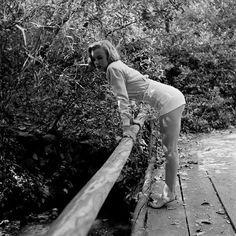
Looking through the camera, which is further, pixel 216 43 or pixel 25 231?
pixel 216 43

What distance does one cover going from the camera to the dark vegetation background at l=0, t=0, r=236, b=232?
4.34 meters

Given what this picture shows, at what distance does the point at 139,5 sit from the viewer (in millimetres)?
5477

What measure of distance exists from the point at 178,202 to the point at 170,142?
642 millimetres

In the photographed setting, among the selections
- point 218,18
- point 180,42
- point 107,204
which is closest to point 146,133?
point 107,204

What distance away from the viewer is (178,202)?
3631mm

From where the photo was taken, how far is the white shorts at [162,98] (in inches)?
132

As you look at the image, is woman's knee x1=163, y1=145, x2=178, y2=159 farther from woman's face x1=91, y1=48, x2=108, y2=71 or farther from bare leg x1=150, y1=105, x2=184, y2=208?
woman's face x1=91, y1=48, x2=108, y2=71

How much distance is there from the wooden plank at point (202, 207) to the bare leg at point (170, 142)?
0.23m

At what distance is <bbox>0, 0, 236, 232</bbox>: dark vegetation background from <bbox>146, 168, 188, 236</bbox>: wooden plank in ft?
5.89

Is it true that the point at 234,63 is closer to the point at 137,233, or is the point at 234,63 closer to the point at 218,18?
the point at 218,18

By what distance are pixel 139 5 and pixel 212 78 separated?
517cm

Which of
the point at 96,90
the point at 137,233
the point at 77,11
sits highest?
the point at 77,11

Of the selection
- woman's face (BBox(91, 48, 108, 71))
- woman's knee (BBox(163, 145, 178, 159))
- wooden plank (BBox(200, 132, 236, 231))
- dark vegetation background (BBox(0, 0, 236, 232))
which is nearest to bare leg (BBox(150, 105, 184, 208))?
woman's knee (BBox(163, 145, 178, 159))

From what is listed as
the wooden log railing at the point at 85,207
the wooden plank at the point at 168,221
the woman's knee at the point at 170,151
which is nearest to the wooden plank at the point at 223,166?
the wooden plank at the point at 168,221
